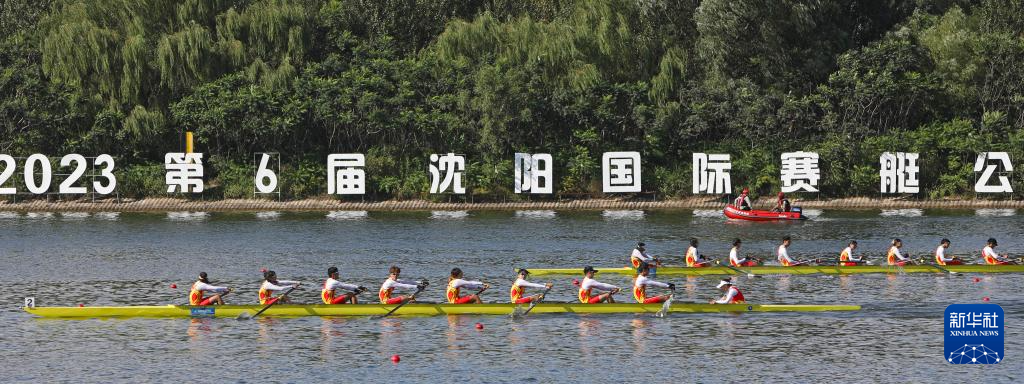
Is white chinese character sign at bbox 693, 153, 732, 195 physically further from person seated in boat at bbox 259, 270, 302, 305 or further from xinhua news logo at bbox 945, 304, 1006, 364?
xinhua news logo at bbox 945, 304, 1006, 364

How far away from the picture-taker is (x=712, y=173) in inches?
3250

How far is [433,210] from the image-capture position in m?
82.8

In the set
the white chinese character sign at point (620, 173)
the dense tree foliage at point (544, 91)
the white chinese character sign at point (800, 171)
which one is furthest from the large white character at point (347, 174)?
the white chinese character sign at point (800, 171)

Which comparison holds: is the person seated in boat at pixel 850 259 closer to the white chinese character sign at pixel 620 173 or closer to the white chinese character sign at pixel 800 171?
the white chinese character sign at pixel 800 171

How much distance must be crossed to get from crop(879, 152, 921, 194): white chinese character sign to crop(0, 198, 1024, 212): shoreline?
Answer: 868 mm

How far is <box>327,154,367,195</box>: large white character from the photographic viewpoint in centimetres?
8319

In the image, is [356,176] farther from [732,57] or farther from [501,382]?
[501,382]

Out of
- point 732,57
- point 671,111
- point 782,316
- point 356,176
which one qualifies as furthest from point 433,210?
point 782,316

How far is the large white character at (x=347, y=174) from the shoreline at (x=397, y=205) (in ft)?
3.71

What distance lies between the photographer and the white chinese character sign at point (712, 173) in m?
82.3

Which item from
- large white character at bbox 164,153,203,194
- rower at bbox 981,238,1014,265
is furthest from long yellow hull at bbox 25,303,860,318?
large white character at bbox 164,153,203,194

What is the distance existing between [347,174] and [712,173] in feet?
74.2

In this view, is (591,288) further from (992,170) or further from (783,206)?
(992,170)

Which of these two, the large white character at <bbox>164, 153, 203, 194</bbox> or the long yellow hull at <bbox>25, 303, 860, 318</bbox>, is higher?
the large white character at <bbox>164, 153, 203, 194</bbox>
